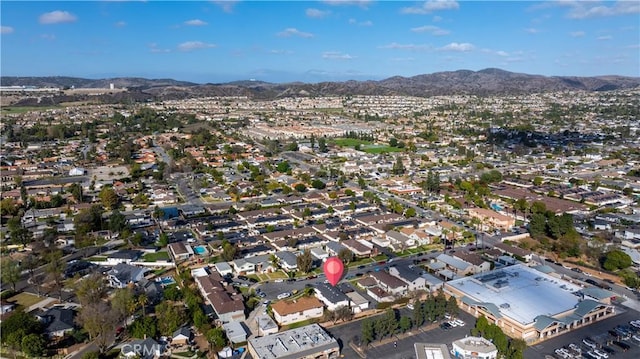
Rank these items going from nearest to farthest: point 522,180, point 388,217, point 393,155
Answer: point 388,217 → point 522,180 → point 393,155

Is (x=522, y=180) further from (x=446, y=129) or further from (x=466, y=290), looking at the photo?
(x=446, y=129)

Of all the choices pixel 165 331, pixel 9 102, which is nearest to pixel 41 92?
pixel 9 102

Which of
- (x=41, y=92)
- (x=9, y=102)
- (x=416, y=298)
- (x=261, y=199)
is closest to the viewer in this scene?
(x=416, y=298)

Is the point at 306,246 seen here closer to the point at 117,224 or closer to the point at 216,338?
the point at 216,338

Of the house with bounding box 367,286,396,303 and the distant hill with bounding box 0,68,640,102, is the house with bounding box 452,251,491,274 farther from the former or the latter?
the distant hill with bounding box 0,68,640,102

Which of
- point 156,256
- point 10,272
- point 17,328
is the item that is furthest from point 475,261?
point 10,272

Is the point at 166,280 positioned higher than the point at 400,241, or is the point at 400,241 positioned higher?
the point at 400,241
